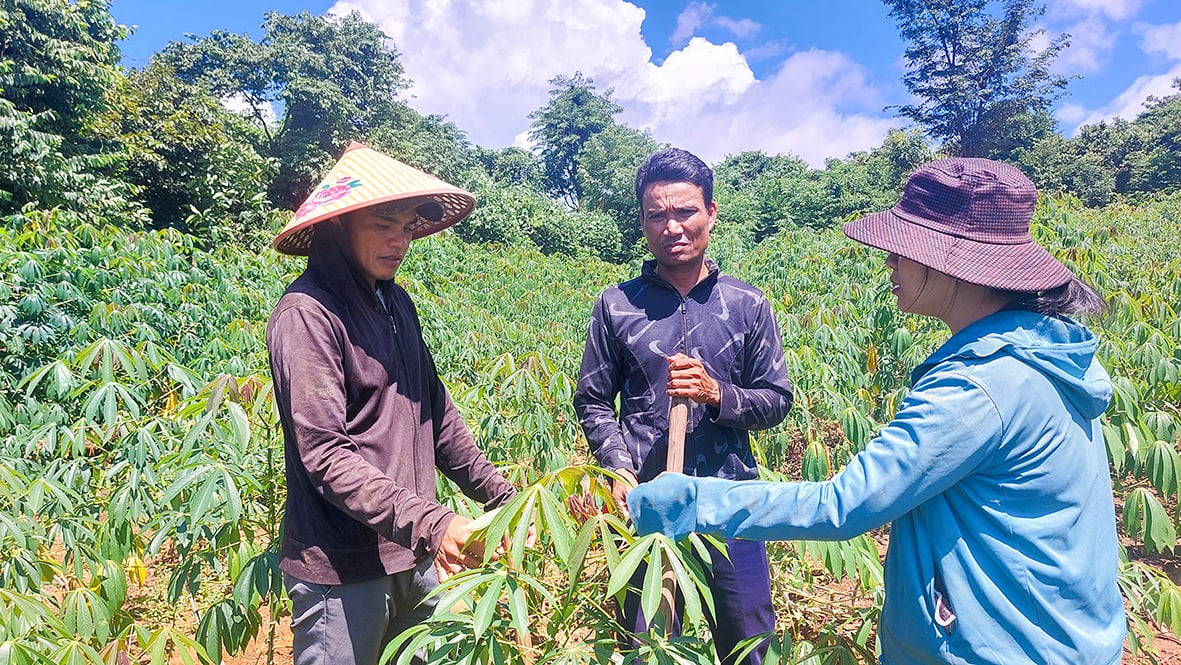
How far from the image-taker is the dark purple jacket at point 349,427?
1062mm

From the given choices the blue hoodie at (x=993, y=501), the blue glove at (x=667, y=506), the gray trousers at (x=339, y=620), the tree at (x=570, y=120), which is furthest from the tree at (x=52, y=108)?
the tree at (x=570, y=120)

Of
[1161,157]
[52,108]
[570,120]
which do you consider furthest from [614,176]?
[1161,157]

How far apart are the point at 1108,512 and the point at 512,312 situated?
277 inches

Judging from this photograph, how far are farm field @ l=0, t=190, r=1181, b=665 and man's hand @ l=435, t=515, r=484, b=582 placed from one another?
1.8 inches

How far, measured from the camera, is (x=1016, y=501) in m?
0.82

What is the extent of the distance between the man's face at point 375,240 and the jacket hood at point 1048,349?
0.88 metres

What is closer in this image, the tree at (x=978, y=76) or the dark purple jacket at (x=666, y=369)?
the dark purple jacket at (x=666, y=369)

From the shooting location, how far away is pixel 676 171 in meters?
1.57

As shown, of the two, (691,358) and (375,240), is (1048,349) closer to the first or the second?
(691,358)

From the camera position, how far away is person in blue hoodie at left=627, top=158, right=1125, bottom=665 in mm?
807

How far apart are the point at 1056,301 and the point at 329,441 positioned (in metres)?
1.02

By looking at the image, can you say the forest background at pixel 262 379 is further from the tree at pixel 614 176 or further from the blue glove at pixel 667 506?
the tree at pixel 614 176

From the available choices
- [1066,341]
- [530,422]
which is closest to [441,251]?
[530,422]

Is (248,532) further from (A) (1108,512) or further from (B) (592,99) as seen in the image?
(B) (592,99)
